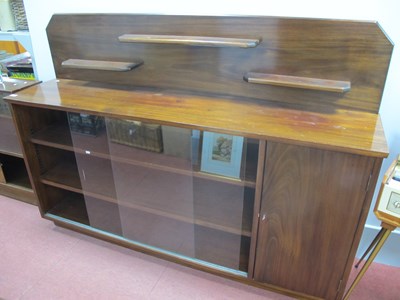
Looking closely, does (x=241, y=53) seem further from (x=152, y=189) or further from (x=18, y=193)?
(x=18, y=193)

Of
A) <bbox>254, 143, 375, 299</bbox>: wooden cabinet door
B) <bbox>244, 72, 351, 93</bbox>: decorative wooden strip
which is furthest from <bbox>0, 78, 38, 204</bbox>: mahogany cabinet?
<bbox>254, 143, 375, 299</bbox>: wooden cabinet door

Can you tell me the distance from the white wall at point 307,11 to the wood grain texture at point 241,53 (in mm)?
99

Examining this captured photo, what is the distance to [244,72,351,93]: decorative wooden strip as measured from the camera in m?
1.29

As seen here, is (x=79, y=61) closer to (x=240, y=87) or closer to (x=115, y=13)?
(x=115, y=13)

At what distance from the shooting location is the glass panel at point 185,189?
142 cm

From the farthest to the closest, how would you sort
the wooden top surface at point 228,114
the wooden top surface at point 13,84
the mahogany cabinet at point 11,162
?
the mahogany cabinet at point 11,162
the wooden top surface at point 13,84
the wooden top surface at point 228,114

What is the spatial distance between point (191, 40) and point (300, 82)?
20.1 inches

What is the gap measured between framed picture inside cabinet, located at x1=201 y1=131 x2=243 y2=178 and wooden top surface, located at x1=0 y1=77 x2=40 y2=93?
1210 millimetres

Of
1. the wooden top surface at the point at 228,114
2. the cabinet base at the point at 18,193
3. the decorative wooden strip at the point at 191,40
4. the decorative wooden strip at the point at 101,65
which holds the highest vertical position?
the decorative wooden strip at the point at 191,40

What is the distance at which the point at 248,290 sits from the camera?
1627 mm

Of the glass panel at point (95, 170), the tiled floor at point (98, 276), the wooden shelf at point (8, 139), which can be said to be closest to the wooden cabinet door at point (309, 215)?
the tiled floor at point (98, 276)

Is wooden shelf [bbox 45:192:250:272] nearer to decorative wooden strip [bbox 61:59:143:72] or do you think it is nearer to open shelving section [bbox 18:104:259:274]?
open shelving section [bbox 18:104:259:274]

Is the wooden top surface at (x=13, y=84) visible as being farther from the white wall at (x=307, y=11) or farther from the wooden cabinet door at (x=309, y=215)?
the wooden cabinet door at (x=309, y=215)

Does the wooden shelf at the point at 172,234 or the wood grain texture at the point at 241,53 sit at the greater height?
the wood grain texture at the point at 241,53
